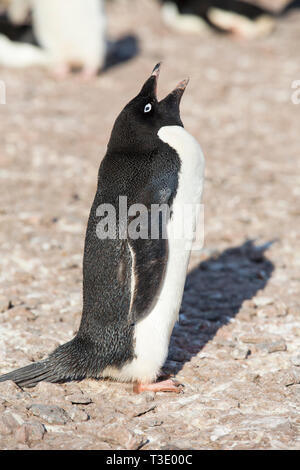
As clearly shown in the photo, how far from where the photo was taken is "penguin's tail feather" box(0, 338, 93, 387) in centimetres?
312

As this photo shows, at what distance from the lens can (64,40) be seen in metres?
8.38

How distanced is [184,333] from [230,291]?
0.65m

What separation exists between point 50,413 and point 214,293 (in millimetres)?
1684

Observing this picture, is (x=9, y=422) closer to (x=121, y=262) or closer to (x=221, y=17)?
(x=121, y=262)

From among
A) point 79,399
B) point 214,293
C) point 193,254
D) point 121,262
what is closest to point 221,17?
point 193,254

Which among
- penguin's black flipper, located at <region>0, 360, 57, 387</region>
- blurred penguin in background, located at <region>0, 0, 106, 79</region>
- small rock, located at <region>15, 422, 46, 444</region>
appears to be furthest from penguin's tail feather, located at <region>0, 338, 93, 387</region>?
blurred penguin in background, located at <region>0, 0, 106, 79</region>

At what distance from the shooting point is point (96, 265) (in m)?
3.14

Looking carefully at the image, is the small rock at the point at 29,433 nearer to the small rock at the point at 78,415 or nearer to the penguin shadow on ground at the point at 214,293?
the small rock at the point at 78,415

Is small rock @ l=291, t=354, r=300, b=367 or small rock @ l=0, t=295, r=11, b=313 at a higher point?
small rock @ l=291, t=354, r=300, b=367

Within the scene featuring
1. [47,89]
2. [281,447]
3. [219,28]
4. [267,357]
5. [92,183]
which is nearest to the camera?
[281,447]

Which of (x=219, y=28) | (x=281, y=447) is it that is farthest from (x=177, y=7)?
(x=281, y=447)

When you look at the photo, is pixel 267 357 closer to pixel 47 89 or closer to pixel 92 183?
pixel 92 183

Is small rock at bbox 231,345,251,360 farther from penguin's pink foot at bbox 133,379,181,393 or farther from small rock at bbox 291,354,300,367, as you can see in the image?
penguin's pink foot at bbox 133,379,181,393

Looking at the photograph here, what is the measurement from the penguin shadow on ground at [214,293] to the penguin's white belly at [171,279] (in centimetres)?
26
